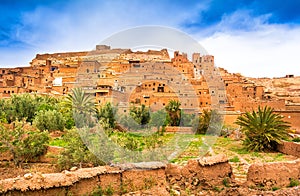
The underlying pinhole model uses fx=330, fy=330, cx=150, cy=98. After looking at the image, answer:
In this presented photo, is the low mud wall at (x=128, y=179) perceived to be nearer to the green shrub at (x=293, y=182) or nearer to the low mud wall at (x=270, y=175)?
the low mud wall at (x=270, y=175)

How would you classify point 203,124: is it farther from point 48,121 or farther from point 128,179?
point 128,179

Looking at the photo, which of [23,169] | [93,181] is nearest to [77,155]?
[23,169]

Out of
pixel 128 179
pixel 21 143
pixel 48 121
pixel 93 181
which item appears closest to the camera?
pixel 93 181

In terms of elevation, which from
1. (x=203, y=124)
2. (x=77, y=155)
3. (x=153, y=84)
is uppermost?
(x=153, y=84)

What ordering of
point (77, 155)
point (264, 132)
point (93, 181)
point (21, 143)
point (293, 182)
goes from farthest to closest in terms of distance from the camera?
point (264, 132)
point (21, 143)
point (77, 155)
point (293, 182)
point (93, 181)

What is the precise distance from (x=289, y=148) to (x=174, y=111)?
12.8 meters

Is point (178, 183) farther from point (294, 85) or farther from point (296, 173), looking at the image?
point (294, 85)

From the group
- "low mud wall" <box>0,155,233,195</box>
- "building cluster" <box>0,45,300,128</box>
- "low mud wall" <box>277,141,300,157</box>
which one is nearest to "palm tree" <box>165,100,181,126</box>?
"building cluster" <box>0,45,300,128</box>

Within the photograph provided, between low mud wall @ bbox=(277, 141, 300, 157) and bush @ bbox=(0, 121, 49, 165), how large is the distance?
901cm

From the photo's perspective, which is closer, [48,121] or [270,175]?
[270,175]

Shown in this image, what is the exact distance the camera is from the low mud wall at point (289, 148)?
38.6ft

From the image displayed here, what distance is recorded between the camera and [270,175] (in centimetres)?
814

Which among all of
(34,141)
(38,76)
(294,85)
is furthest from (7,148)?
(294,85)

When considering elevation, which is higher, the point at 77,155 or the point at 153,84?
the point at 153,84
